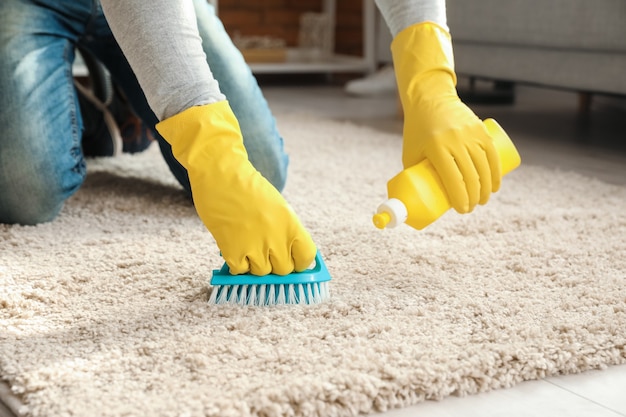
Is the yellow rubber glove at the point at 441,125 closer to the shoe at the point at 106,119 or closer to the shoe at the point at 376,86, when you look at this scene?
the shoe at the point at 106,119

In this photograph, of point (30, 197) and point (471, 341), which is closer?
point (471, 341)

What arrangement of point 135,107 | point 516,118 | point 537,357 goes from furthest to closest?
point 516,118 → point 135,107 → point 537,357

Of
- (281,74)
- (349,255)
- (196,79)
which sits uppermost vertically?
(196,79)

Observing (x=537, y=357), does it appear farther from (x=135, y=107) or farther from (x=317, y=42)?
(x=317, y=42)

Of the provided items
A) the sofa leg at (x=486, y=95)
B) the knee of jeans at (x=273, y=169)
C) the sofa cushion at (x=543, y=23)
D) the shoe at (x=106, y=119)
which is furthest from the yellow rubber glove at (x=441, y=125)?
the sofa leg at (x=486, y=95)

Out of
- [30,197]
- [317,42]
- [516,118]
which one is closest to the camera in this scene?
[30,197]

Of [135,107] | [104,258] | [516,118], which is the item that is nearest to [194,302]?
[104,258]

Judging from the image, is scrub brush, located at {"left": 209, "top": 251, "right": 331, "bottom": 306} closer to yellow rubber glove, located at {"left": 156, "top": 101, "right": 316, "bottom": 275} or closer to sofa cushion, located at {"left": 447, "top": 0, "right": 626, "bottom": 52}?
yellow rubber glove, located at {"left": 156, "top": 101, "right": 316, "bottom": 275}

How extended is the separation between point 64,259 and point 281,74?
120 inches

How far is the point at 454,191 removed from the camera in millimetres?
880

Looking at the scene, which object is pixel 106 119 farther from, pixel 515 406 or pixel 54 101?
pixel 515 406

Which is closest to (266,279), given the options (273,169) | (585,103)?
(273,169)

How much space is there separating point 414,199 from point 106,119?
0.99m

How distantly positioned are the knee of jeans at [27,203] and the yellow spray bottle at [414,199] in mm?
600
